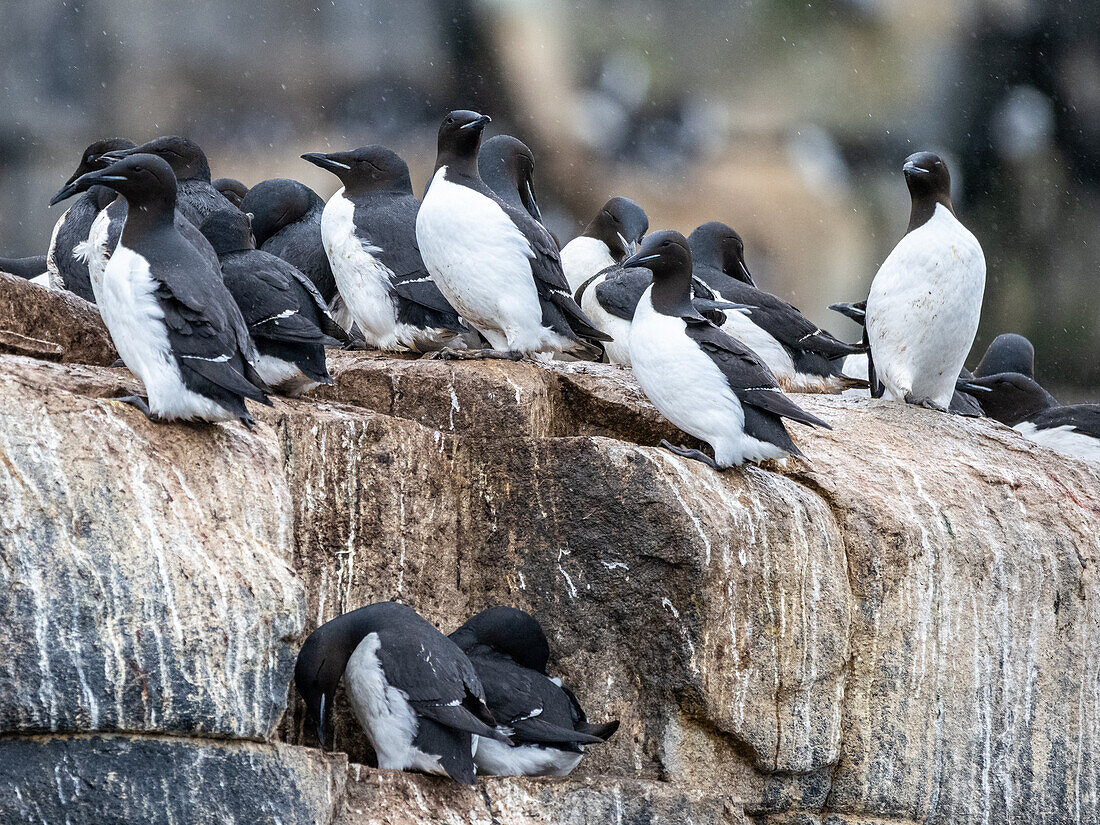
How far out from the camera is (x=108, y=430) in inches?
150

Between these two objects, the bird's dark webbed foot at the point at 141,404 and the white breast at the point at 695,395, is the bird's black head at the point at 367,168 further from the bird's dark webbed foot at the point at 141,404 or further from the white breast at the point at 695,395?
the bird's dark webbed foot at the point at 141,404

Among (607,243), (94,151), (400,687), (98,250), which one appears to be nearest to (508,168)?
(607,243)

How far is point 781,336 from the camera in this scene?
704 cm

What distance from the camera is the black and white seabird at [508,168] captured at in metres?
7.23

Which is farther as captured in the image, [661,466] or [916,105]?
[916,105]

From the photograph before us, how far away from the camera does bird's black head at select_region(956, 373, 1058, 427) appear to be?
7883 millimetres

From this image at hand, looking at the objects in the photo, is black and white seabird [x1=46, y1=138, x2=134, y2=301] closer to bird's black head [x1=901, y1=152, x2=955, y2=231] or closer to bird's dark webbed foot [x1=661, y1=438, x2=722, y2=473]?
bird's dark webbed foot [x1=661, y1=438, x2=722, y2=473]

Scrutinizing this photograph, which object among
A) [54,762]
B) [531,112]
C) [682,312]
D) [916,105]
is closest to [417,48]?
[531,112]

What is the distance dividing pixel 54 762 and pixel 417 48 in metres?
14.3

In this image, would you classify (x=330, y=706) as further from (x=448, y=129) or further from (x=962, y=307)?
(x=962, y=307)

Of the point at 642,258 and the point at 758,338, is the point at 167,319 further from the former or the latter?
the point at 758,338

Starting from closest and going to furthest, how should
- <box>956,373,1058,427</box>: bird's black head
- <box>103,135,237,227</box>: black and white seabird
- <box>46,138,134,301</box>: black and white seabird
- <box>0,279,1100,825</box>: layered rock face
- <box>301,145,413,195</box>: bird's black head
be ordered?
1. <box>0,279,1100,825</box>: layered rock face
2. <box>103,135,237,227</box>: black and white seabird
3. <box>46,138,134,301</box>: black and white seabird
4. <box>301,145,413,195</box>: bird's black head
5. <box>956,373,1058,427</box>: bird's black head

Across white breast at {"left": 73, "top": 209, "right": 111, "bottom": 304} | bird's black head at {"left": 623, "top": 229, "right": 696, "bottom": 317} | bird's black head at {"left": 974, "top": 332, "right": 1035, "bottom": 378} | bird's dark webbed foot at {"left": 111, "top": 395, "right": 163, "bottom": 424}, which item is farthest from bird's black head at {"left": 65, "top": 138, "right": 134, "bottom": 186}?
bird's black head at {"left": 974, "top": 332, "right": 1035, "bottom": 378}

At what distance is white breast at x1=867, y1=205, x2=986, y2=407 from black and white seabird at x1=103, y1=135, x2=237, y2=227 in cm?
309
